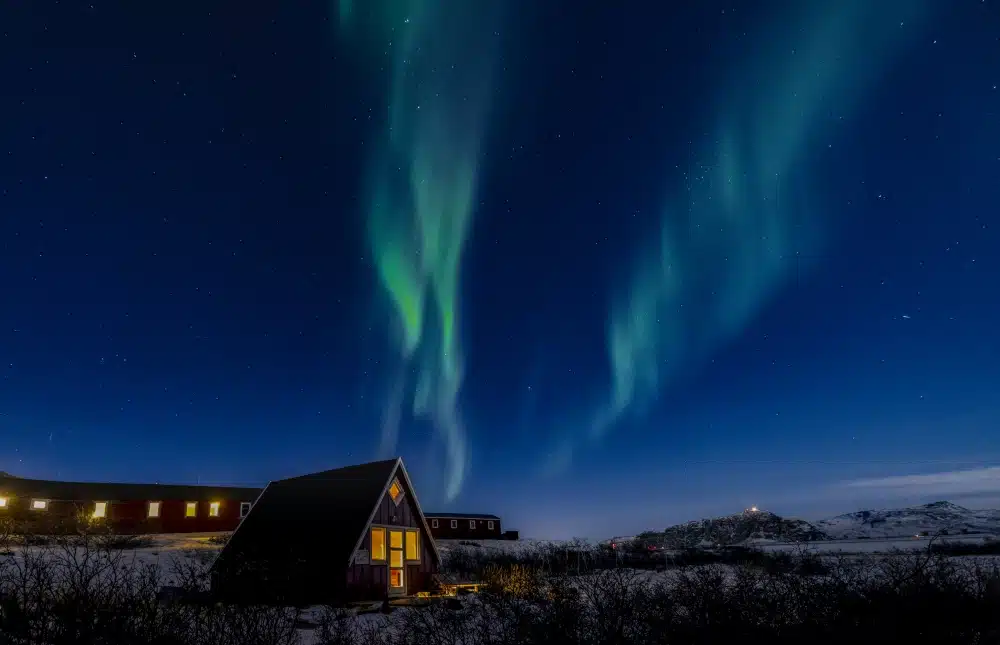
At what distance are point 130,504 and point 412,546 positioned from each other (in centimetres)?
3528

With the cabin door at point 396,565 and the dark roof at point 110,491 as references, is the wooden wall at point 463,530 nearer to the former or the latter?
the dark roof at point 110,491

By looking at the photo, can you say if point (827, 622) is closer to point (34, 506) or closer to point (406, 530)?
point (406, 530)

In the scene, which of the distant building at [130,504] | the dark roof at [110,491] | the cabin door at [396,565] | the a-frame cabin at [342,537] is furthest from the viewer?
the dark roof at [110,491]

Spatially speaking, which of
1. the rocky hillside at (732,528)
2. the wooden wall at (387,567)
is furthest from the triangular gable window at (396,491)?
the rocky hillside at (732,528)

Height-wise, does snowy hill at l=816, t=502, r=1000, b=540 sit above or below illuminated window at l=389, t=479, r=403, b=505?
below

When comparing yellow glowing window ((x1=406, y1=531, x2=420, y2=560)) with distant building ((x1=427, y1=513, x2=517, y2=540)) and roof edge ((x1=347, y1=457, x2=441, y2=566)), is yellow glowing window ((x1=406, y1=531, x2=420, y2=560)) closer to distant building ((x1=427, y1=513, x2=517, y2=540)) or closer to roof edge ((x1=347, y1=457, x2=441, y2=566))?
roof edge ((x1=347, y1=457, x2=441, y2=566))

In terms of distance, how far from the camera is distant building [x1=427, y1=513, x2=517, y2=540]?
67688 mm

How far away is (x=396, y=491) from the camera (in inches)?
1065

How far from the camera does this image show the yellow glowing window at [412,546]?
2712 cm

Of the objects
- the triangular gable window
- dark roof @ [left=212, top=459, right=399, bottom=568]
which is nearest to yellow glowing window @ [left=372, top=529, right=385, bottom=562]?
dark roof @ [left=212, top=459, right=399, bottom=568]

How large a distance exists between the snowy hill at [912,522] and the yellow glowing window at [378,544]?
9850 cm

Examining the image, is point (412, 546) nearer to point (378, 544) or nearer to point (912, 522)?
point (378, 544)

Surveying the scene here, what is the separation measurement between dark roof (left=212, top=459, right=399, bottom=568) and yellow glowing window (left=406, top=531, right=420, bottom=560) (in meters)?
3.18

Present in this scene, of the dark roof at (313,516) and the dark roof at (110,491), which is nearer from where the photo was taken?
the dark roof at (313,516)
